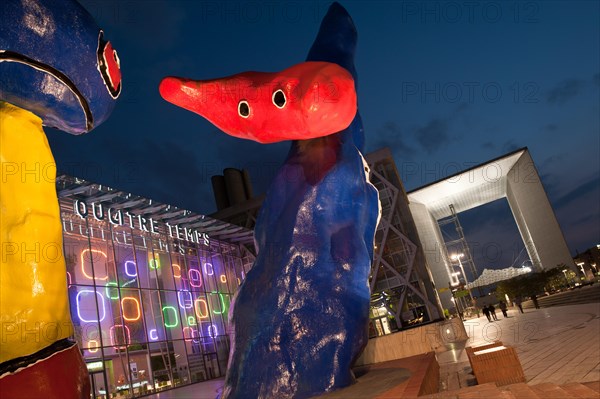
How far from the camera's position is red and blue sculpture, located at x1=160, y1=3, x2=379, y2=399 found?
17.7ft

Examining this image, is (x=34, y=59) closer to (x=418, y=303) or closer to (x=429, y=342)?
(x=429, y=342)

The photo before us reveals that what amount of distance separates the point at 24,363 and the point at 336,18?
30.8 ft

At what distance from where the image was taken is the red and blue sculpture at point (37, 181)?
182 cm

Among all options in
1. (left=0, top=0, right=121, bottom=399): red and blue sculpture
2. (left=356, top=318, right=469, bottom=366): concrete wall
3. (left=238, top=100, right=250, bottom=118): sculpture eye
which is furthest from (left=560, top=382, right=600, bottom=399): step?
(left=356, top=318, right=469, bottom=366): concrete wall

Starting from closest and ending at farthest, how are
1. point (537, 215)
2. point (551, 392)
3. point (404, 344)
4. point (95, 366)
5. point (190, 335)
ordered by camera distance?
point (551, 392) < point (404, 344) < point (95, 366) < point (190, 335) < point (537, 215)

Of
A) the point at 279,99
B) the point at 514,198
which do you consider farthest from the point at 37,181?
the point at 514,198

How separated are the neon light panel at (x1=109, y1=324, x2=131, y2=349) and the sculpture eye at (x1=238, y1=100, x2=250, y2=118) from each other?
1633cm

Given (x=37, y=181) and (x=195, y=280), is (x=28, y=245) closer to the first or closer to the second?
(x=37, y=181)

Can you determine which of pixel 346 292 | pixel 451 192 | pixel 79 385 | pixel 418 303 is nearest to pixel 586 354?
pixel 346 292

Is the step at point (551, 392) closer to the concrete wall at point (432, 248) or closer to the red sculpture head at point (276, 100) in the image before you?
the red sculpture head at point (276, 100)

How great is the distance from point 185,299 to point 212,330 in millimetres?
2651

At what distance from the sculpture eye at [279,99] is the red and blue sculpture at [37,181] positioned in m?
2.77

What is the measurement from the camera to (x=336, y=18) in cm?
974

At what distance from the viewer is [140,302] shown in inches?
812
